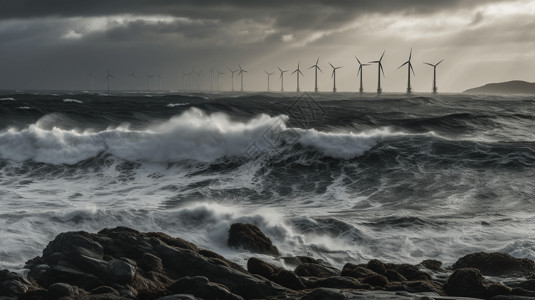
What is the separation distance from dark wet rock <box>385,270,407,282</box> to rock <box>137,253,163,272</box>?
4091mm

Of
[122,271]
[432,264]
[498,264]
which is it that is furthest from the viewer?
[432,264]

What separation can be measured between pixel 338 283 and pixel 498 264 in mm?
3867

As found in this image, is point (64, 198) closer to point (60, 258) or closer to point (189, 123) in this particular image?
point (60, 258)

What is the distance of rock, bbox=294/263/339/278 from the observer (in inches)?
434

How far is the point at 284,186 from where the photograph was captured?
866 inches

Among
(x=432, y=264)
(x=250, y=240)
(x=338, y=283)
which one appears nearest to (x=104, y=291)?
(x=338, y=283)

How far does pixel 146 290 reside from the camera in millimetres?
9008

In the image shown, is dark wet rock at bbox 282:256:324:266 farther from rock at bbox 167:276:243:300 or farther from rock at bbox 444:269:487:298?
rock at bbox 167:276:243:300

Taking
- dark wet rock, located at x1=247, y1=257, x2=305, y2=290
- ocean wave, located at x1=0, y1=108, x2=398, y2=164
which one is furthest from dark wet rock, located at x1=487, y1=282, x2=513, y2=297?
ocean wave, located at x1=0, y1=108, x2=398, y2=164

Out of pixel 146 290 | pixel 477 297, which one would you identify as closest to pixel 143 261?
pixel 146 290

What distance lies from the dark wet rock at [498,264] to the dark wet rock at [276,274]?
3940mm

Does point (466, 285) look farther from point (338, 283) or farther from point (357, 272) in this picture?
point (338, 283)

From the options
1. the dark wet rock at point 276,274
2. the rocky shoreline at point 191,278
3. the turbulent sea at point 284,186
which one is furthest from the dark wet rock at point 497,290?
→ the turbulent sea at point 284,186

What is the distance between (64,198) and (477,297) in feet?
44.2
